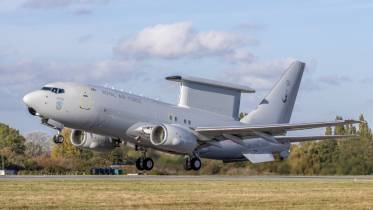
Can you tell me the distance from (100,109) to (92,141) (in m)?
6.11

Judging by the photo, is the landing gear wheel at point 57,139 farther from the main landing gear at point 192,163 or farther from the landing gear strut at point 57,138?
the main landing gear at point 192,163

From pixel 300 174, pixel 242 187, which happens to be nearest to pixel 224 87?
pixel 300 174

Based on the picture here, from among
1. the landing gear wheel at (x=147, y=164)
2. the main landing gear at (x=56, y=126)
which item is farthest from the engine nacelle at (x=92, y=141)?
the main landing gear at (x=56, y=126)

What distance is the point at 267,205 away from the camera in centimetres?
2648

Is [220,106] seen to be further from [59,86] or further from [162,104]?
[59,86]

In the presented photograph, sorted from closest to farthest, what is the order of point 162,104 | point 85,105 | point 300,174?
point 85,105 → point 162,104 → point 300,174

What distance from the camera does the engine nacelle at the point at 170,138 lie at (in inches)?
1886

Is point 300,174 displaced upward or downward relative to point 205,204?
upward

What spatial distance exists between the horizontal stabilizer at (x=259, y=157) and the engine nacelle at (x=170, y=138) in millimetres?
6269

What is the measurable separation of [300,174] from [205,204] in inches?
1102

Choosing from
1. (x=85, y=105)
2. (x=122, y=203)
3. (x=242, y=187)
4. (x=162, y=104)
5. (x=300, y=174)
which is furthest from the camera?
(x=300, y=174)

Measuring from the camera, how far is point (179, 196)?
30016 millimetres

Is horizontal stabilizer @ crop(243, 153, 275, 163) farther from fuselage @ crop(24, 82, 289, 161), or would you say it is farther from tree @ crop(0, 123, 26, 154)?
tree @ crop(0, 123, 26, 154)

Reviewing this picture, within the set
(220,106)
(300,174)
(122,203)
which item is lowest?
(122,203)
